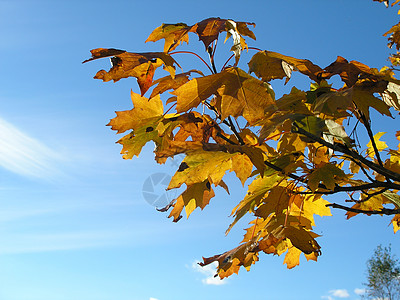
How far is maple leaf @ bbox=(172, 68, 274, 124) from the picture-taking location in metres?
1.37

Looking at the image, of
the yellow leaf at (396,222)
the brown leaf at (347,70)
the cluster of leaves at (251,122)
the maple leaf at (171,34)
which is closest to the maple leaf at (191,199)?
the cluster of leaves at (251,122)

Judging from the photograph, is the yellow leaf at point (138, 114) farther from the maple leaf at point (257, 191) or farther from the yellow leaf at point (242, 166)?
the maple leaf at point (257, 191)

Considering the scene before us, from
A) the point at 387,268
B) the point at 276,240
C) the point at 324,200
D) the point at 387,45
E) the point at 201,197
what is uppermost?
the point at 387,268

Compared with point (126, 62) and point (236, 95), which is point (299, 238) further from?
point (126, 62)

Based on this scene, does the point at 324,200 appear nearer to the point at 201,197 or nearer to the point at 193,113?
the point at 201,197

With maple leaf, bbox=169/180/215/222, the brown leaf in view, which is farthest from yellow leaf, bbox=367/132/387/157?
maple leaf, bbox=169/180/215/222

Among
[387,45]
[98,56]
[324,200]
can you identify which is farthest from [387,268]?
[98,56]

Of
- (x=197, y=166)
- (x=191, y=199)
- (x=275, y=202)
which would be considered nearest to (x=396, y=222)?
(x=275, y=202)

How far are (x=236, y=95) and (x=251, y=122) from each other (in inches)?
5.3

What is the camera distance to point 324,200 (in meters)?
2.12

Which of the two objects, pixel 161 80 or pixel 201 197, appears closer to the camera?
pixel 161 80

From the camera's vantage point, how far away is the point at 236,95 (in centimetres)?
141

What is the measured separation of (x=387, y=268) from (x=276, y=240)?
24.0 metres

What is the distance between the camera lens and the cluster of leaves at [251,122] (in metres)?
1.38
